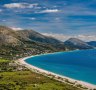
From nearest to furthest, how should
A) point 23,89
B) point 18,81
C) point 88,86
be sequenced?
point 23,89 → point 88,86 → point 18,81

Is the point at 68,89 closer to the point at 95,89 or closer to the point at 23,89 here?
the point at 95,89

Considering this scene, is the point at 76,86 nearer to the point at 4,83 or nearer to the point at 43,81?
the point at 43,81

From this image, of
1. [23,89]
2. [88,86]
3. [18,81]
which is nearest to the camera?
[23,89]

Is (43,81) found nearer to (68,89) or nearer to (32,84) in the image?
(32,84)

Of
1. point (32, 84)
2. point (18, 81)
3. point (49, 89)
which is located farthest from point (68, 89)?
point (18, 81)

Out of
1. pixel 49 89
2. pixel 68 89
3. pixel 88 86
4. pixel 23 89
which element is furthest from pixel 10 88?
pixel 88 86

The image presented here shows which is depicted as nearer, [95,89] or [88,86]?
[95,89]

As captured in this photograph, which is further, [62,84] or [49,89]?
[62,84]

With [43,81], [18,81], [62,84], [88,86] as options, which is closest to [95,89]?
[88,86]
